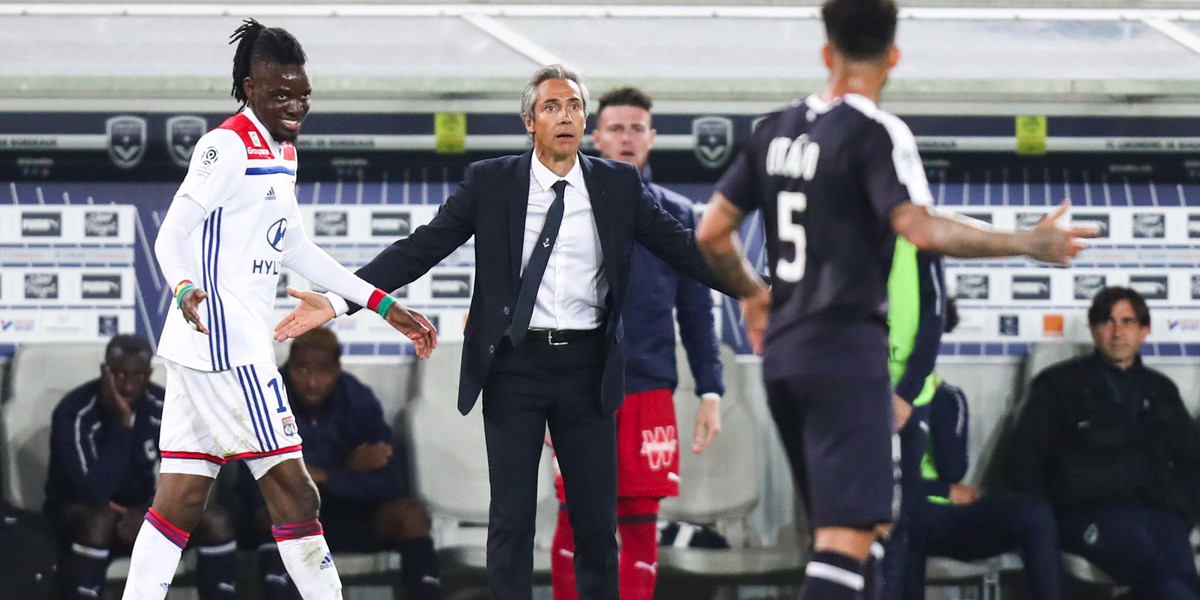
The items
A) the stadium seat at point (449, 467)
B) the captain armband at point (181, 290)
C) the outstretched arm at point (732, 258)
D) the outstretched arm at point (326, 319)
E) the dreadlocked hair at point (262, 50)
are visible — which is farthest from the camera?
the stadium seat at point (449, 467)

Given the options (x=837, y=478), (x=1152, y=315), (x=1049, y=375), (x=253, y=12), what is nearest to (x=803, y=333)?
(x=837, y=478)

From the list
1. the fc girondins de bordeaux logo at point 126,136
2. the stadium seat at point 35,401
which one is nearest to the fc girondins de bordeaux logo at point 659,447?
the stadium seat at point 35,401

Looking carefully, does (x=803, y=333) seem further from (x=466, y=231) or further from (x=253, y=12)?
(x=253, y=12)

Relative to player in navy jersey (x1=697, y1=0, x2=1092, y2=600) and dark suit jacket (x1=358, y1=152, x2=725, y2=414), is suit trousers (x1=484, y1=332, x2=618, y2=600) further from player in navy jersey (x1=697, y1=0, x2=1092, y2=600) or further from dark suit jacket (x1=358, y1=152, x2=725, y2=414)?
player in navy jersey (x1=697, y1=0, x2=1092, y2=600)

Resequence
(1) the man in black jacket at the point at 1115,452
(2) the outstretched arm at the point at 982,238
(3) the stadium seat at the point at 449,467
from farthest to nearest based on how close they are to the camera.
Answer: (3) the stadium seat at the point at 449,467, (1) the man in black jacket at the point at 1115,452, (2) the outstretched arm at the point at 982,238

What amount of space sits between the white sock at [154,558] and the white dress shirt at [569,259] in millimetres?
1086

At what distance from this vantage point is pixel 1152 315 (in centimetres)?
687

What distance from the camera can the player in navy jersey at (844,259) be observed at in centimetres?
317

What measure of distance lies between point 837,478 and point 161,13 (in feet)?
15.9

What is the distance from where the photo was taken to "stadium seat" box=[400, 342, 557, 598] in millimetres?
6605

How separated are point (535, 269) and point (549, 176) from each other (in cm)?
28

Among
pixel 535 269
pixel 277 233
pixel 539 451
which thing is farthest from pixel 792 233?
pixel 277 233

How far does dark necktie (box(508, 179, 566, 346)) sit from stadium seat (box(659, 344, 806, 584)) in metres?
2.43

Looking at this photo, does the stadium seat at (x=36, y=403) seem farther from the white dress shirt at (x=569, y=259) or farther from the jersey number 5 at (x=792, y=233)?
the jersey number 5 at (x=792, y=233)
